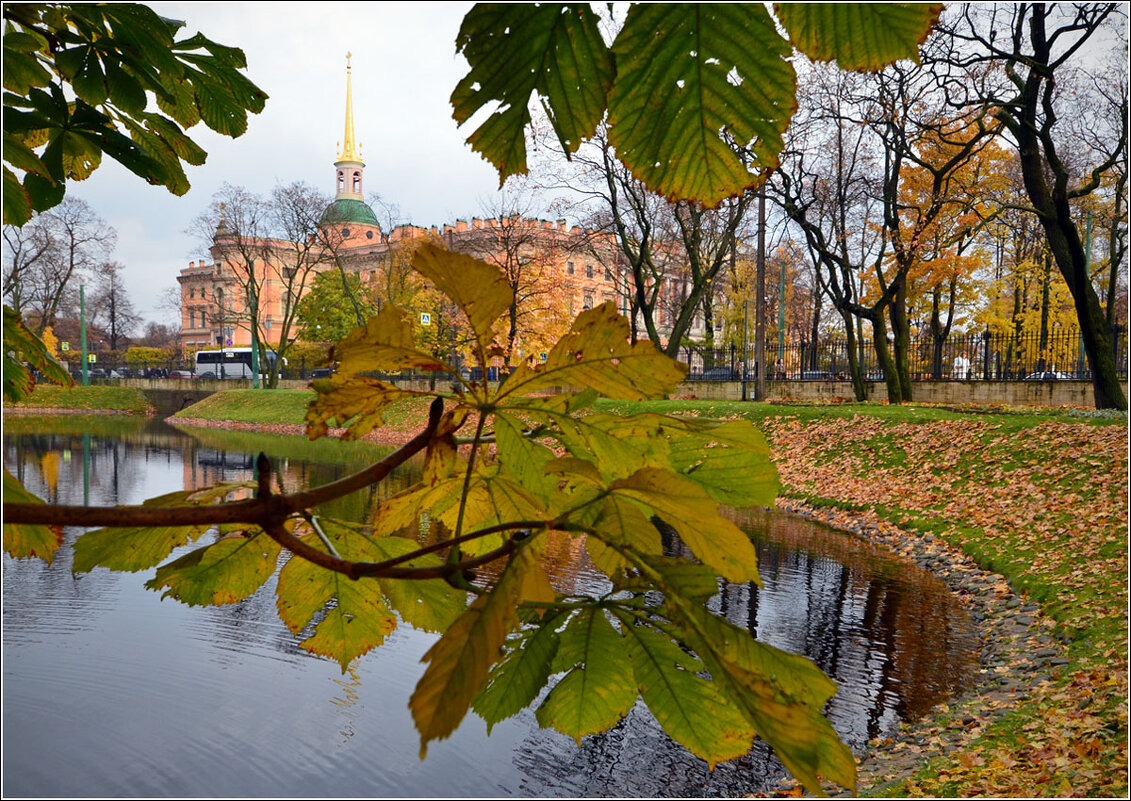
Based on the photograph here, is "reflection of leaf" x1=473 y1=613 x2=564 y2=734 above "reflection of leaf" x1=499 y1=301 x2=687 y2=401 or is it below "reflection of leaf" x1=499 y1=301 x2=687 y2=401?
below

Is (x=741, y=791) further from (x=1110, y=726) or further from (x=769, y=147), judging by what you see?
(x=769, y=147)

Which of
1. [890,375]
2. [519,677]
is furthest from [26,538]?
[890,375]

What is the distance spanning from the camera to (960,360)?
68.2ft

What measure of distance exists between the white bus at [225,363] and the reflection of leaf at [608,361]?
44.3m

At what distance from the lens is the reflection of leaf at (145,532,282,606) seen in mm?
684

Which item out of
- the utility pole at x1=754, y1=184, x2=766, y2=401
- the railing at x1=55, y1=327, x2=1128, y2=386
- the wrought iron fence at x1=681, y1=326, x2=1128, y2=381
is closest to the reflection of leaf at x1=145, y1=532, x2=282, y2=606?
the wrought iron fence at x1=681, y1=326, x2=1128, y2=381

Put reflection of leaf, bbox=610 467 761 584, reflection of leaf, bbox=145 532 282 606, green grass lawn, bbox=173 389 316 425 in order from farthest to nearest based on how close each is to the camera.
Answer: green grass lawn, bbox=173 389 316 425 < reflection of leaf, bbox=145 532 282 606 < reflection of leaf, bbox=610 467 761 584

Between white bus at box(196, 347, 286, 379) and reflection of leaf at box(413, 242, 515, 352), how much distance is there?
44.3 m

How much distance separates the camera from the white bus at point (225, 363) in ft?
139

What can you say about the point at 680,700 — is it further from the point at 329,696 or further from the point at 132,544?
the point at 329,696

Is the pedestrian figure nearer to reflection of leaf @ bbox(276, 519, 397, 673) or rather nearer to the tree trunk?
the tree trunk

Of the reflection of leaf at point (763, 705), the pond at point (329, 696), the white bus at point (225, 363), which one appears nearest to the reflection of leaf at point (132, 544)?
the reflection of leaf at point (763, 705)

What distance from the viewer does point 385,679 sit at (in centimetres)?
661

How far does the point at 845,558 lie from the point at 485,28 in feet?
33.7
